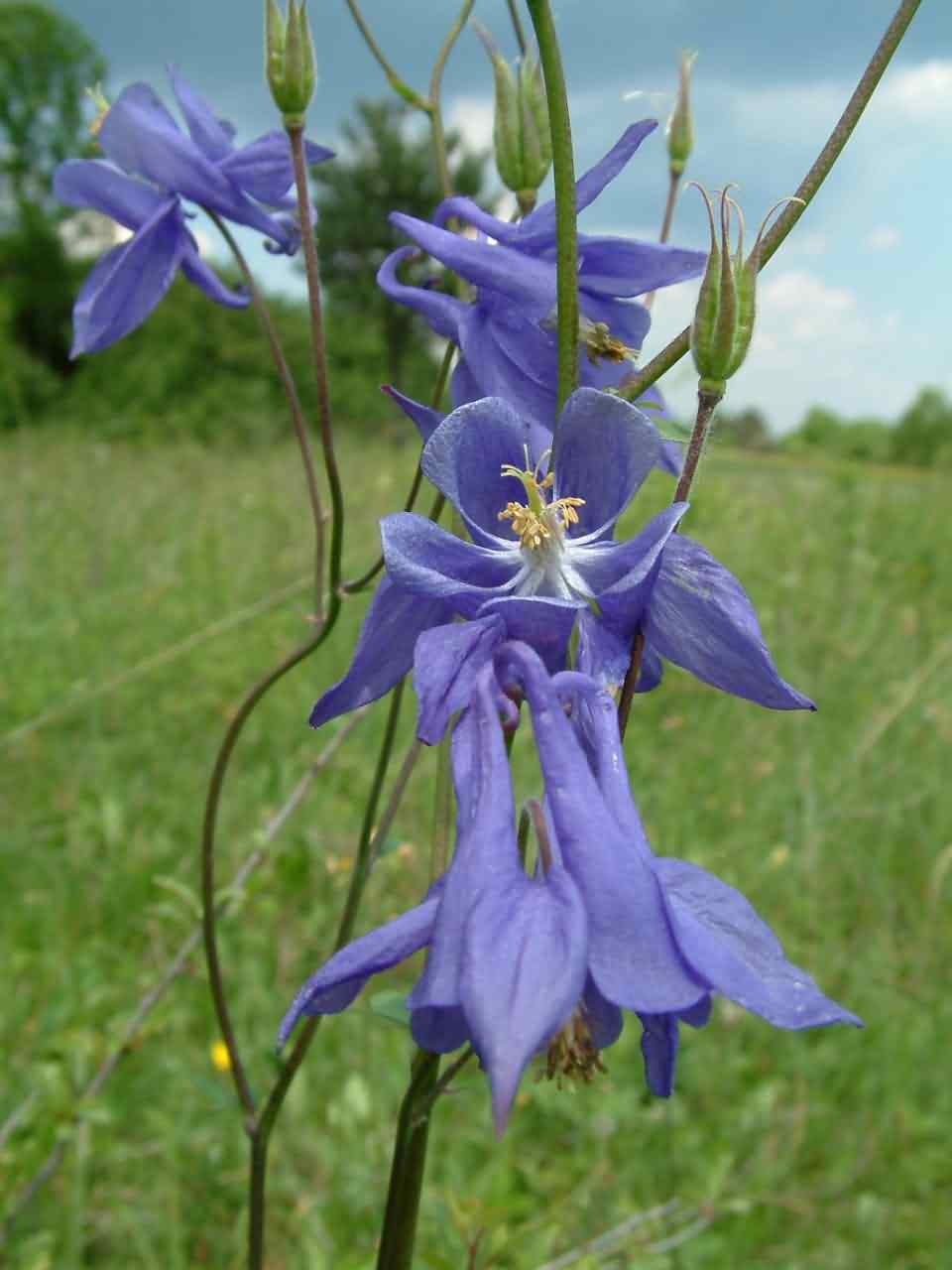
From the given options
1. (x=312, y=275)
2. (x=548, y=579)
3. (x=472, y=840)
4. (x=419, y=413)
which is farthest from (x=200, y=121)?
(x=472, y=840)

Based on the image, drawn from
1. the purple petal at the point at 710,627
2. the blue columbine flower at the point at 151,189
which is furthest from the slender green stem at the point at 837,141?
the blue columbine flower at the point at 151,189

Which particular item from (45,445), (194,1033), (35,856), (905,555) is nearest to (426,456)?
(194,1033)

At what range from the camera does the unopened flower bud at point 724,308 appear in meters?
0.60

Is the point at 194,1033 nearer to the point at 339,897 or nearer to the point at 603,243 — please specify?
the point at 339,897

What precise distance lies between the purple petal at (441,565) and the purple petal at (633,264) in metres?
0.20

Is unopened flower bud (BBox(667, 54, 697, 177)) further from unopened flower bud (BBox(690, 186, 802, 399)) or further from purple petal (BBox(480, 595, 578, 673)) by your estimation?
purple petal (BBox(480, 595, 578, 673))

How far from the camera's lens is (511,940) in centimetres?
48

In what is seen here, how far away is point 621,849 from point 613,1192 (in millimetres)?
1376

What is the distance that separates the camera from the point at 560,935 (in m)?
0.49

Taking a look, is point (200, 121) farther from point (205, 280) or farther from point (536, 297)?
point (536, 297)

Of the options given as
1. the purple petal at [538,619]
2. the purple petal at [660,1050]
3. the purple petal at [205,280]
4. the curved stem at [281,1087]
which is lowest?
the curved stem at [281,1087]

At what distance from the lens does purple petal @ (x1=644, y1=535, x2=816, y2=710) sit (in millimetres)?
567

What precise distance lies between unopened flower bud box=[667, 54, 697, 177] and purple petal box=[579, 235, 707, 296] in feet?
1.43

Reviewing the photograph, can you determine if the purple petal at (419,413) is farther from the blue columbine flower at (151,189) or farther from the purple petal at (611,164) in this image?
the blue columbine flower at (151,189)
